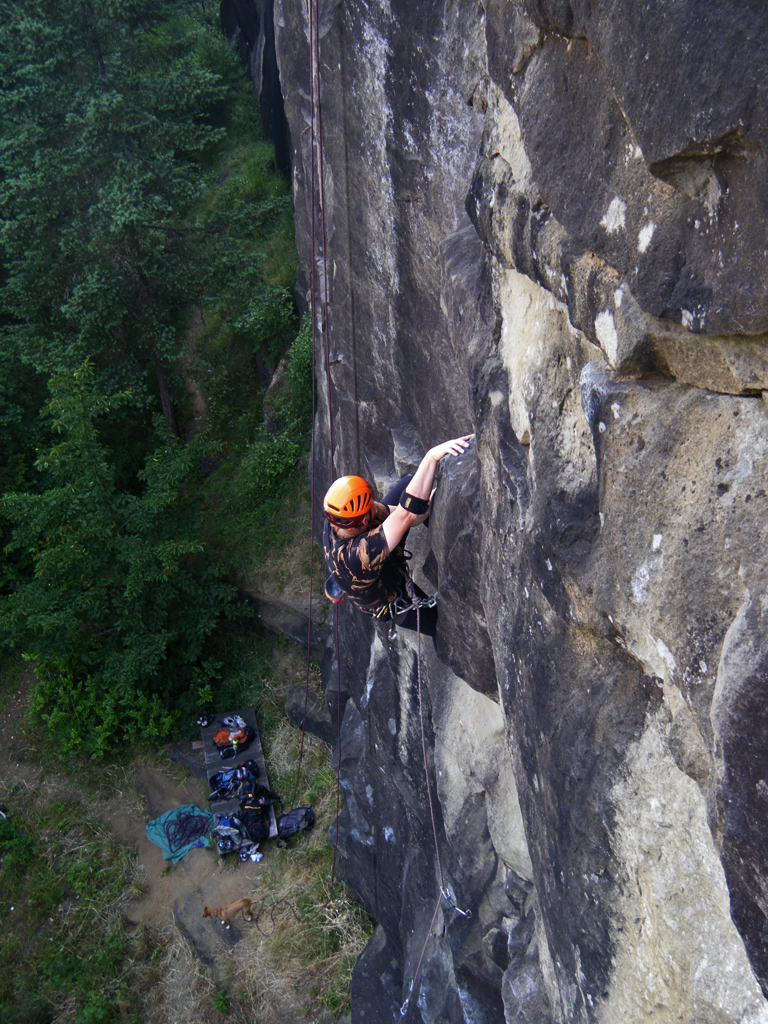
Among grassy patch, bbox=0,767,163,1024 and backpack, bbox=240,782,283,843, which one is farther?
backpack, bbox=240,782,283,843

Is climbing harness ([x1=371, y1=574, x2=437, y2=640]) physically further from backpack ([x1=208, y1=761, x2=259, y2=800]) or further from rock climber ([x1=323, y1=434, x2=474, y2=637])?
backpack ([x1=208, y1=761, x2=259, y2=800])

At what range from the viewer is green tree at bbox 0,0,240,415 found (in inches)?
378

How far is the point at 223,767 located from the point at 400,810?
4133 millimetres

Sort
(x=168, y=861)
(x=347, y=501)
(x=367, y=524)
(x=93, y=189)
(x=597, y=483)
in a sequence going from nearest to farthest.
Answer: (x=597, y=483)
(x=347, y=501)
(x=367, y=524)
(x=168, y=861)
(x=93, y=189)

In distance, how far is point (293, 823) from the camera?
9188mm

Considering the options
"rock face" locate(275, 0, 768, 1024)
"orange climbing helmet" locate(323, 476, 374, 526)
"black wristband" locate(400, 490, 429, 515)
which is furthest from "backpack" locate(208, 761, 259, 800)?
"black wristband" locate(400, 490, 429, 515)

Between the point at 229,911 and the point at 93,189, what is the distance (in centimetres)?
961

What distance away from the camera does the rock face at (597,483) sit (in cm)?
154

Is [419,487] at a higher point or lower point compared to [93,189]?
lower

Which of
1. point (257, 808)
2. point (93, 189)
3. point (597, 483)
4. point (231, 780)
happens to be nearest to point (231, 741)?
point (231, 780)

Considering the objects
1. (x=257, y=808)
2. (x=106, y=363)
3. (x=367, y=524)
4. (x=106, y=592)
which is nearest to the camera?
(x=367, y=524)

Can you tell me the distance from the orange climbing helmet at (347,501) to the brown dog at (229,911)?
6.68 metres

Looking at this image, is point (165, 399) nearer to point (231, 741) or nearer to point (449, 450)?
point (231, 741)

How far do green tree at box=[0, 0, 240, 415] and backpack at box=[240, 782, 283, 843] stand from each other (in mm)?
6050
